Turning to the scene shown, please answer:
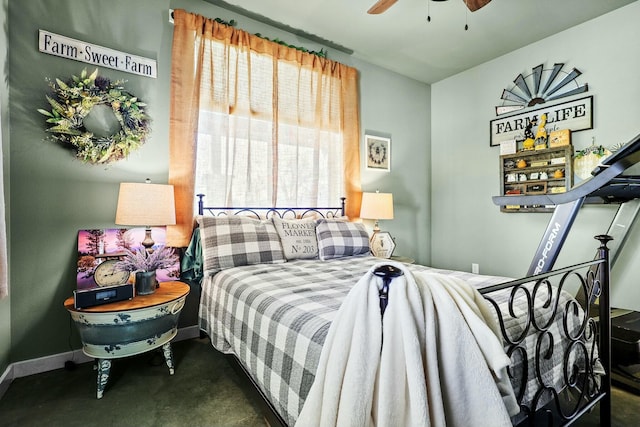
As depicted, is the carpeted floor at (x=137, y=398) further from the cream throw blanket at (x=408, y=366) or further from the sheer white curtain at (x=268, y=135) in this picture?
the sheer white curtain at (x=268, y=135)

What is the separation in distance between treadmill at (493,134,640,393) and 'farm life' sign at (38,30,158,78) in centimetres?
270

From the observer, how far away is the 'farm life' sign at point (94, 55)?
2.15m

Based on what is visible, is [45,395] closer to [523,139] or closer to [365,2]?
[365,2]

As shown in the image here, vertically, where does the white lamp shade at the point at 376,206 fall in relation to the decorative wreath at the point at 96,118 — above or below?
below

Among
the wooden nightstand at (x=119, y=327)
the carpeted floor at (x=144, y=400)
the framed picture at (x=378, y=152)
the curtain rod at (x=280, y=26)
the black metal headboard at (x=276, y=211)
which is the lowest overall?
the carpeted floor at (x=144, y=400)

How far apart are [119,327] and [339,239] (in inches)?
67.6

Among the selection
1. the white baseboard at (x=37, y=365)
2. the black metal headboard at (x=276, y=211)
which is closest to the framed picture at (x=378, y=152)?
the black metal headboard at (x=276, y=211)

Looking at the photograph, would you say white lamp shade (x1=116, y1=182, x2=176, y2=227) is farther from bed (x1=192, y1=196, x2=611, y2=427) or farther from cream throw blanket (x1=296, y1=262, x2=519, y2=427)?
cream throw blanket (x1=296, y1=262, x2=519, y2=427)

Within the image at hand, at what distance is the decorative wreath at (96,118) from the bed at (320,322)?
2.77ft

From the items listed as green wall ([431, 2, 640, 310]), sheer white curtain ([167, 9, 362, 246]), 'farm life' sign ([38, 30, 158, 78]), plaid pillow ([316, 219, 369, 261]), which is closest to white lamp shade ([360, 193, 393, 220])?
sheer white curtain ([167, 9, 362, 246])

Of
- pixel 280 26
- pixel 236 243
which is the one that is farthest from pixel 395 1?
pixel 236 243

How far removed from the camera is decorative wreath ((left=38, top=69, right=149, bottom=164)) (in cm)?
217

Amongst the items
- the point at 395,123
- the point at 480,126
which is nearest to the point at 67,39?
the point at 395,123

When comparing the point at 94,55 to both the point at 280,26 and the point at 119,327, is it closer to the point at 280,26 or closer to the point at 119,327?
the point at 280,26
